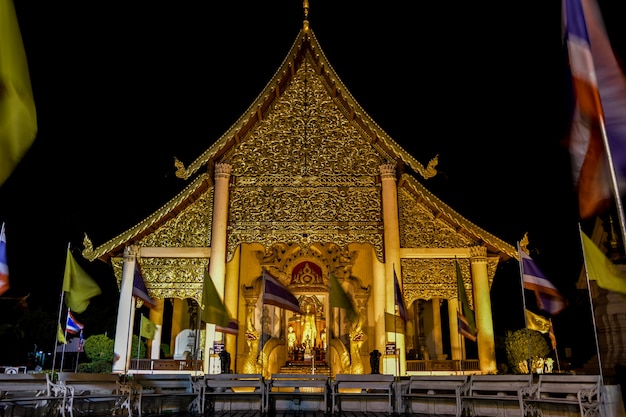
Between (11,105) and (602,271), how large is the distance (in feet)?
30.5

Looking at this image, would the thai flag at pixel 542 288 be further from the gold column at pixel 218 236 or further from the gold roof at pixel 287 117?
the gold column at pixel 218 236

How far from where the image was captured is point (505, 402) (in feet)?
29.8

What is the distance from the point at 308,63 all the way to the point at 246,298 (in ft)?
28.5

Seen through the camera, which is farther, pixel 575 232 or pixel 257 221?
pixel 575 232

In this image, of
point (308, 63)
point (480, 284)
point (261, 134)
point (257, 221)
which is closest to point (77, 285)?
point (257, 221)

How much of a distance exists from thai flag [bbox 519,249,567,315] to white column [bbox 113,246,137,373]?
34.6 ft

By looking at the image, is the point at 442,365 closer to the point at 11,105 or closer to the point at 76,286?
the point at 76,286

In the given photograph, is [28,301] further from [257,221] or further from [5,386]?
[5,386]

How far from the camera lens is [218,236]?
1625 cm

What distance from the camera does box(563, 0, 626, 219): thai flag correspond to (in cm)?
621

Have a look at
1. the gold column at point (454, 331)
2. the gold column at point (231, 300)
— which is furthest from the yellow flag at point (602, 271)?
the gold column at point (231, 300)

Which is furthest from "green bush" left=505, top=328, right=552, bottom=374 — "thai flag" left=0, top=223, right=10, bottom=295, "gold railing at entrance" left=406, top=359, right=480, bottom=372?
"thai flag" left=0, top=223, right=10, bottom=295

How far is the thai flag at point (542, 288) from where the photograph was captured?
12445mm

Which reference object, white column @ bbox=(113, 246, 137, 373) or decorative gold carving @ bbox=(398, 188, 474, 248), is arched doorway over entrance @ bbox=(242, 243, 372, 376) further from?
white column @ bbox=(113, 246, 137, 373)
